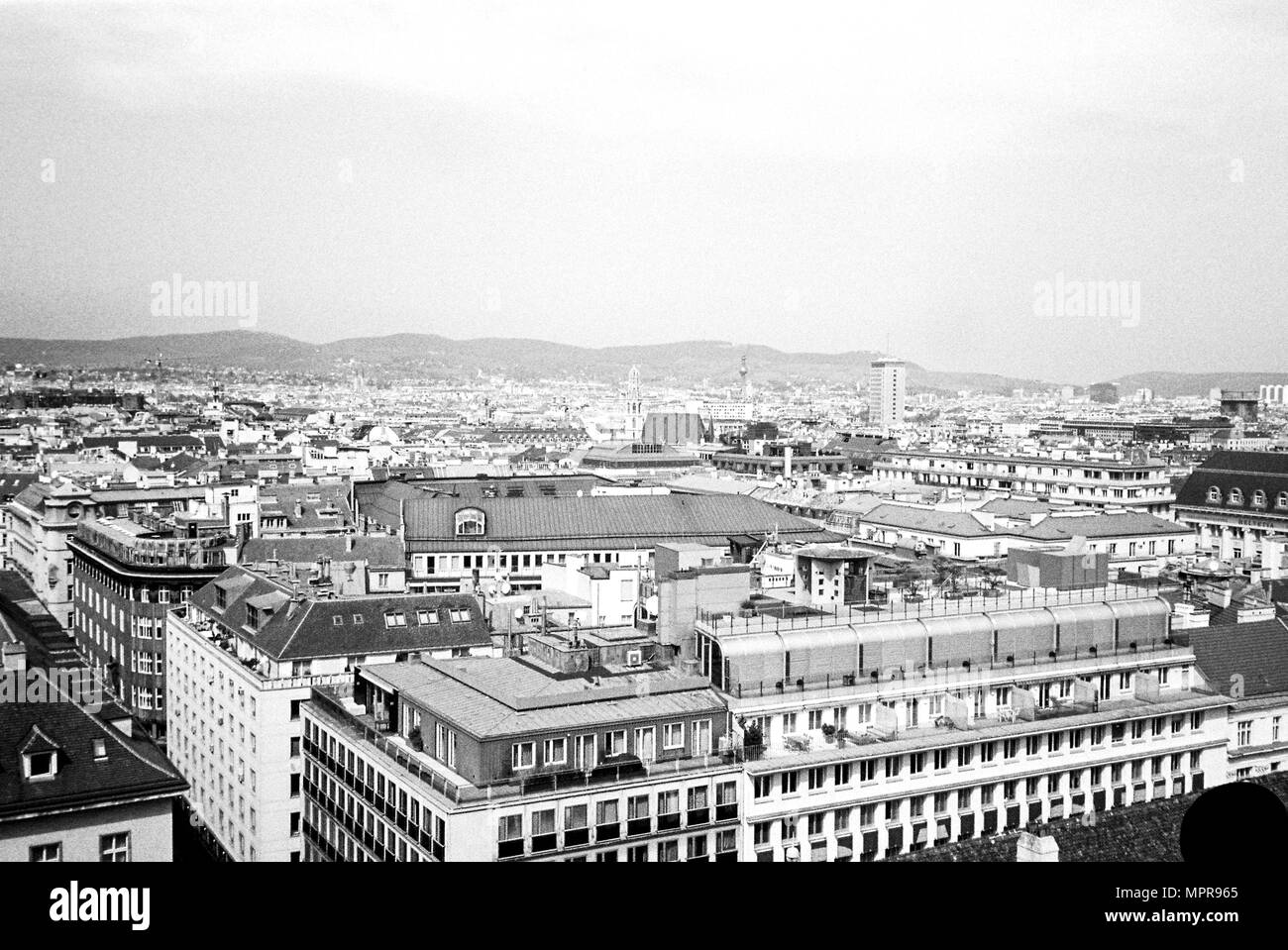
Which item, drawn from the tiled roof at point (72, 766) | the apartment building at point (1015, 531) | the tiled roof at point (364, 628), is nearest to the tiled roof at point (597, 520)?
the apartment building at point (1015, 531)

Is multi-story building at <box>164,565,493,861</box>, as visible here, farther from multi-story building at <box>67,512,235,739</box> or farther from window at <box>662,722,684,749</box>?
window at <box>662,722,684,749</box>

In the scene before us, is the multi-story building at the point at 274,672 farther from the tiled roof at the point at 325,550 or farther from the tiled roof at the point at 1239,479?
the tiled roof at the point at 1239,479

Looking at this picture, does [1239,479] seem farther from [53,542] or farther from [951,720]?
[53,542]

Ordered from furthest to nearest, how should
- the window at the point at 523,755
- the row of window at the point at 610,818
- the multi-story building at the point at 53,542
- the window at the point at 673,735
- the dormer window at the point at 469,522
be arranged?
the multi-story building at the point at 53,542 < the dormer window at the point at 469,522 < the window at the point at 673,735 < the window at the point at 523,755 < the row of window at the point at 610,818

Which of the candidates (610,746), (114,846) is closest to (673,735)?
(610,746)
